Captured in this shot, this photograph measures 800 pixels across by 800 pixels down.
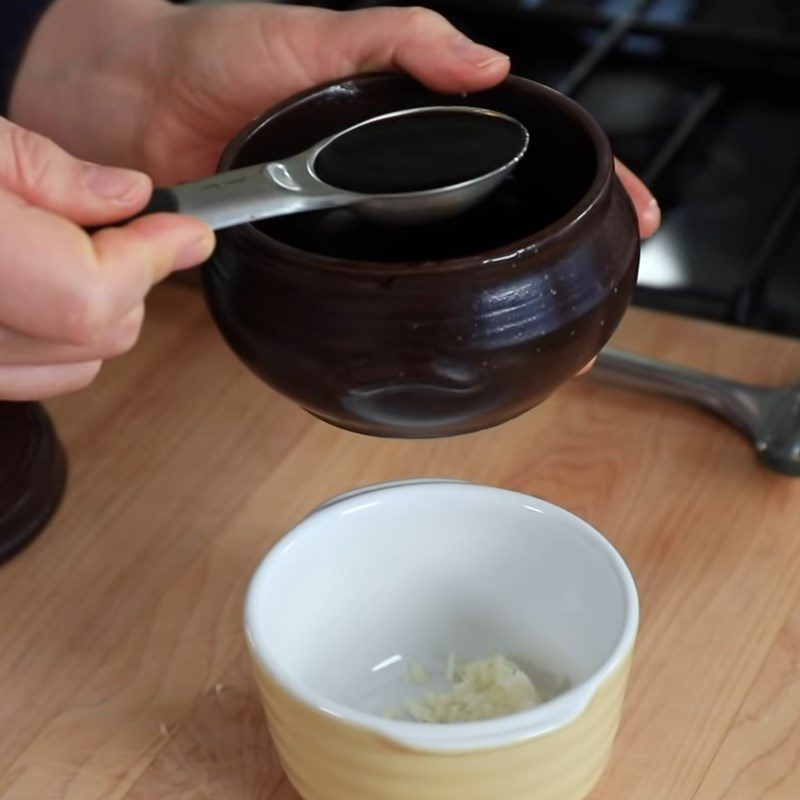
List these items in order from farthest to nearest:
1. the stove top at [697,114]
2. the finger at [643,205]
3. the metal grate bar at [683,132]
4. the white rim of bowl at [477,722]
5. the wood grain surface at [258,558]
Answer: the metal grate bar at [683,132]
the stove top at [697,114]
the finger at [643,205]
the wood grain surface at [258,558]
the white rim of bowl at [477,722]

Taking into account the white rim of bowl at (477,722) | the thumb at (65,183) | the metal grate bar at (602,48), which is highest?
the thumb at (65,183)

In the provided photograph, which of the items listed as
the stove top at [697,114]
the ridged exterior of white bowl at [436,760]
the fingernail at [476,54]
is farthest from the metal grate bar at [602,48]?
the ridged exterior of white bowl at [436,760]

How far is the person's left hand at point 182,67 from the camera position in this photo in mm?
731

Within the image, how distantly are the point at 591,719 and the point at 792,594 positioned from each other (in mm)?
195

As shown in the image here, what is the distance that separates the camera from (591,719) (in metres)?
0.54

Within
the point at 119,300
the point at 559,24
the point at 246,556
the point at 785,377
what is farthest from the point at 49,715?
→ the point at 559,24

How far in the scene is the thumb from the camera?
54cm

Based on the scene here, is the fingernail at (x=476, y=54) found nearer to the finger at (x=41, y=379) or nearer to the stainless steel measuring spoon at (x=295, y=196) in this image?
the stainless steel measuring spoon at (x=295, y=196)

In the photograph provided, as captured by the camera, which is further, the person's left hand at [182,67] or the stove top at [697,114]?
the stove top at [697,114]

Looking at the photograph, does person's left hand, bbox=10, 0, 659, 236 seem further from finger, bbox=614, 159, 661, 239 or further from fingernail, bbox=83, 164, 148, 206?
fingernail, bbox=83, 164, 148, 206

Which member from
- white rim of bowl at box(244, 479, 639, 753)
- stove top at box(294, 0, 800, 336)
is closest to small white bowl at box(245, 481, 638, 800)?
white rim of bowl at box(244, 479, 639, 753)

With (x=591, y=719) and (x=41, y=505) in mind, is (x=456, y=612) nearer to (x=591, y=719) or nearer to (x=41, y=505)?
(x=591, y=719)

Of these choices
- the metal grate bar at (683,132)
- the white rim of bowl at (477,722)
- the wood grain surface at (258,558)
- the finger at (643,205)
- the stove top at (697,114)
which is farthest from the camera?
the metal grate bar at (683,132)

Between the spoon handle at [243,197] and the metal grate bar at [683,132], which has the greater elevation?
the spoon handle at [243,197]
